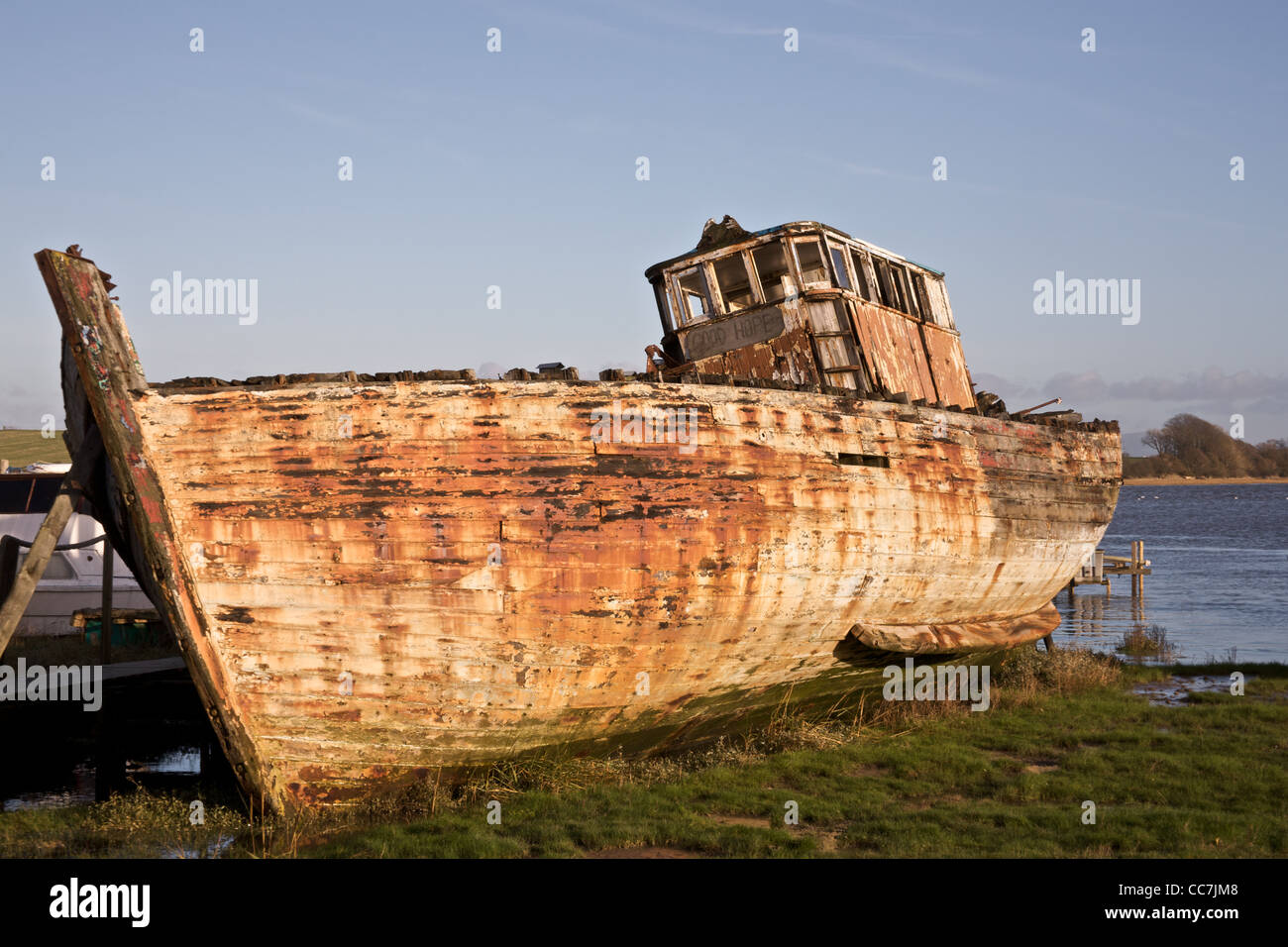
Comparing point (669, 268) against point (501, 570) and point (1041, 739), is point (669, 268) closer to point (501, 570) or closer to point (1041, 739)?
point (501, 570)

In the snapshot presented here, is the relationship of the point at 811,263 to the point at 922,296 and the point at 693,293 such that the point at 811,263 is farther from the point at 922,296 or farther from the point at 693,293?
the point at 922,296

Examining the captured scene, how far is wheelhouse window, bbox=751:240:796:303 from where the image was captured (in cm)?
1215

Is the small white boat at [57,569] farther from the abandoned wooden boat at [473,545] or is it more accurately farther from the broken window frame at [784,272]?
the broken window frame at [784,272]

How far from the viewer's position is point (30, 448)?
68812 millimetres

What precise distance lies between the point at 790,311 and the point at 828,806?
6.05 meters

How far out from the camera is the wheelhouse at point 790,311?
12.0m

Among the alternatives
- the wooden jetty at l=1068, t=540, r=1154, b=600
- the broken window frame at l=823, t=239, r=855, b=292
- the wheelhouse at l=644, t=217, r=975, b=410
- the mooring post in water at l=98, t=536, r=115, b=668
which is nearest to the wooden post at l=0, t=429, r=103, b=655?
the mooring post in water at l=98, t=536, r=115, b=668

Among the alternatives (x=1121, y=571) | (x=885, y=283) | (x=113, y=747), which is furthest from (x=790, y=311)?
(x=1121, y=571)

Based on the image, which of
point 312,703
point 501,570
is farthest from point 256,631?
point 501,570

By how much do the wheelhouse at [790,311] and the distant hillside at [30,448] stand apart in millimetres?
54196

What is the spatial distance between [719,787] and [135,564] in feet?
18.1

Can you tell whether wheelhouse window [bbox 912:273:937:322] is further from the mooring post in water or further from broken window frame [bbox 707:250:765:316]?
the mooring post in water

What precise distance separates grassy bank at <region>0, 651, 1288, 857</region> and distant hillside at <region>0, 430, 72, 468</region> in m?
56.5
